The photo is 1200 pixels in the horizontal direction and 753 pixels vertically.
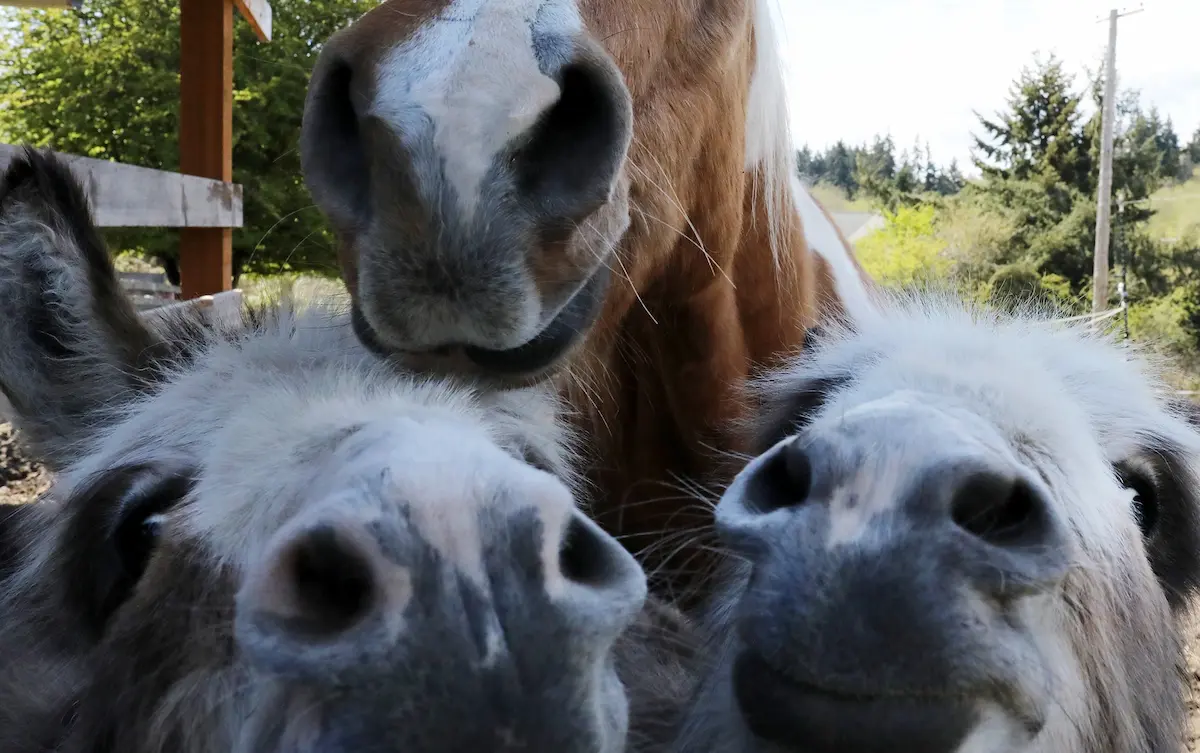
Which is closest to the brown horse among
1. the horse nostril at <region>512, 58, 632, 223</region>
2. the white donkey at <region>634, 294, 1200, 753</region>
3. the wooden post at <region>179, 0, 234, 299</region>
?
the horse nostril at <region>512, 58, 632, 223</region>

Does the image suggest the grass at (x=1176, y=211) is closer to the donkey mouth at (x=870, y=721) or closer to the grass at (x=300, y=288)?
the grass at (x=300, y=288)

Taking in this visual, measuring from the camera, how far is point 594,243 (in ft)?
5.17

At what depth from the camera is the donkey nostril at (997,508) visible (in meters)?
1.03

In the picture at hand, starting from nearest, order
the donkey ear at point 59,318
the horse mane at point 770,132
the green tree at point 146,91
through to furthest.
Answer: the donkey ear at point 59,318 → the horse mane at point 770,132 → the green tree at point 146,91

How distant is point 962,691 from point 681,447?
1747mm

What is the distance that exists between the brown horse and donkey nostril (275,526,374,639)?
0.56 m

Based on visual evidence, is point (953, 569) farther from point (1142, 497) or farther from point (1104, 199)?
point (1104, 199)

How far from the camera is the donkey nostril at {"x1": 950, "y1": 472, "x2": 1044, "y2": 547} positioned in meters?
1.03

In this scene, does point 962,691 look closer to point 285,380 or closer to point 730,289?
point 285,380

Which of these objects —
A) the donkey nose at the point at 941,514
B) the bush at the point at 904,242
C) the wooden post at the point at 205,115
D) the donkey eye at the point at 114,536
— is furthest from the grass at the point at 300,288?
the bush at the point at 904,242

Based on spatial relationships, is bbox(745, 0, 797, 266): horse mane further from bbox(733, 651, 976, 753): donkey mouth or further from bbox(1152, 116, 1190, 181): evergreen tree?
bbox(1152, 116, 1190, 181): evergreen tree

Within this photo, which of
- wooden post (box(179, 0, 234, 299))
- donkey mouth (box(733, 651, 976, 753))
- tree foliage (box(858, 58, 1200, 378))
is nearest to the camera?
donkey mouth (box(733, 651, 976, 753))

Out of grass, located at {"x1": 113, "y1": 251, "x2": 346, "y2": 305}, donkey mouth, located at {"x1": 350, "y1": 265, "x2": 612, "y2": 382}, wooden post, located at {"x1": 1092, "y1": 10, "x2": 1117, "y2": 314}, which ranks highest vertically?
wooden post, located at {"x1": 1092, "y1": 10, "x2": 1117, "y2": 314}

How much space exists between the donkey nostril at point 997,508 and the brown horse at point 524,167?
0.73 metres
